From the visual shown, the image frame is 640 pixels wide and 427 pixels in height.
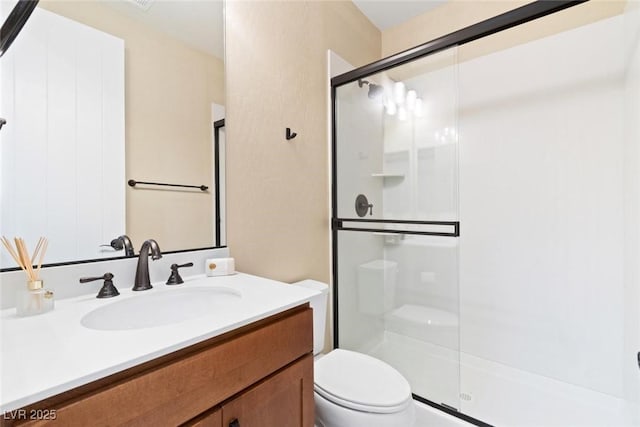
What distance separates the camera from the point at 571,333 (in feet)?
5.52

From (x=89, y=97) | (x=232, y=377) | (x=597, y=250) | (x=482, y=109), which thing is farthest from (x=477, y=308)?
(x=89, y=97)

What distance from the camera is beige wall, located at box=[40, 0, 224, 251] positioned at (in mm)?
997

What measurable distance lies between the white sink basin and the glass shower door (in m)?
1.02

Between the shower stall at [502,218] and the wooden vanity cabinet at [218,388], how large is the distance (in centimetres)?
103

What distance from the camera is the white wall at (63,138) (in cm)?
78

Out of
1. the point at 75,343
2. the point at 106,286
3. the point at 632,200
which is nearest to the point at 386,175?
the point at 632,200

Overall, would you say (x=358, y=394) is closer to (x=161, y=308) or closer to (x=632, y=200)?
(x=161, y=308)

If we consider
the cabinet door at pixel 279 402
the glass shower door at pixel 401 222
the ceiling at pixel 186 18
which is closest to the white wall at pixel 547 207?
the glass shower door at pixel 401 222

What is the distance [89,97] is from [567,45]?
2334mm

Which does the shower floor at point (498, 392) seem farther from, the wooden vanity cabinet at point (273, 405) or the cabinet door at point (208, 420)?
the cabinet door at point (208, 420)

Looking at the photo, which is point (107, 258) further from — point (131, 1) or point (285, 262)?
point (131, 1)

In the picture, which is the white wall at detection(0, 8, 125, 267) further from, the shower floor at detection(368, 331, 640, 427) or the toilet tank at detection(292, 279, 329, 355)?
the shower floor at detection(368, 331, 640, 427)

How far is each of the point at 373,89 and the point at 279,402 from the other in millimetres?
1753

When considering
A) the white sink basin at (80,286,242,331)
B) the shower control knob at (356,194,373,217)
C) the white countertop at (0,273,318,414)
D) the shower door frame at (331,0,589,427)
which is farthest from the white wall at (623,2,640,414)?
the white sink basin at (80,286,242,331)
